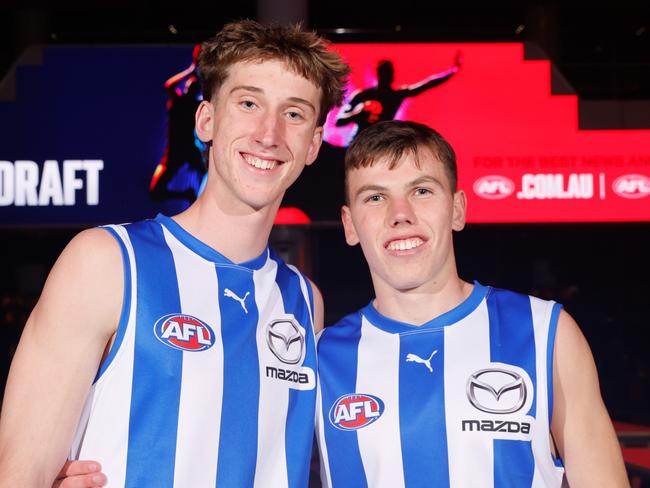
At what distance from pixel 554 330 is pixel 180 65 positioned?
4262 millimetres

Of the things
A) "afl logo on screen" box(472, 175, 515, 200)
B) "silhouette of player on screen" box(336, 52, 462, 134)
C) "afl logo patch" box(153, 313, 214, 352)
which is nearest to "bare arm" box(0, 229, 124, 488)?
"afl logo patch" box(153, 313, 214, 352)

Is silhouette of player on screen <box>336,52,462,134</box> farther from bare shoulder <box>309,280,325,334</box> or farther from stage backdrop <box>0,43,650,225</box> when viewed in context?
bare shoulder <box>309,280,325,334</box>

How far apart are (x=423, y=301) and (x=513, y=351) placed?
9.5 inches

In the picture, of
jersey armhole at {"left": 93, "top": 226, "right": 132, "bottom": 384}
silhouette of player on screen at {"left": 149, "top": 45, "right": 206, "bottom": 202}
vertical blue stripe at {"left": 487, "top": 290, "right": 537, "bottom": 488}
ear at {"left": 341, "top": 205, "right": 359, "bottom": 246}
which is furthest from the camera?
silhouette of player on screen at {"left": 149, "top": 45, "right": 206, "bottom": 202}

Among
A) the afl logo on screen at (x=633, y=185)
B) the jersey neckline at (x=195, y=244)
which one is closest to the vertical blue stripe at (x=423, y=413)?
the jersey neckline at (x=195, y=244)

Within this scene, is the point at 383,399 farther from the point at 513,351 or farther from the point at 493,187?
the point at 493,187

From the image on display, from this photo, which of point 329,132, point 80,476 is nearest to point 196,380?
point 80,476

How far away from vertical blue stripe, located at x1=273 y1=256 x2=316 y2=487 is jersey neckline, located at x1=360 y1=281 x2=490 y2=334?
0.16 meters

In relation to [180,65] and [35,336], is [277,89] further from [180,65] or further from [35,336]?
[180,65]

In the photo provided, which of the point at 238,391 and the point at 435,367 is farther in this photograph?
the point at 435,367

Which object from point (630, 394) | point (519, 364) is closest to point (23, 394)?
point (519, 364)

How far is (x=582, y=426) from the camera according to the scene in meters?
1.67

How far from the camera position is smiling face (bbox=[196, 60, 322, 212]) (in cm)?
175

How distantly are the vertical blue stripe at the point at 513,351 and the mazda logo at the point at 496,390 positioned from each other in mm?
26
